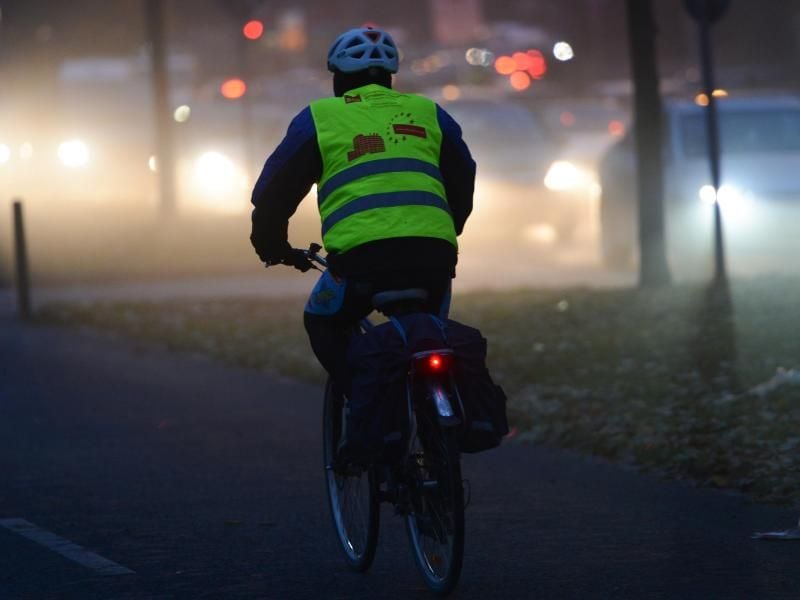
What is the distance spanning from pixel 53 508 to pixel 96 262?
13.2 m

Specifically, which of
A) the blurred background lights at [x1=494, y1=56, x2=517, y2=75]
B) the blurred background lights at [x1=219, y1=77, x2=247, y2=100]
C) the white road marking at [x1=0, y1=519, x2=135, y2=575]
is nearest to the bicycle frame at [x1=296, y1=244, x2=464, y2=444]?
the white road marking at [x1=0, y1=519, x2=135, y2=575]

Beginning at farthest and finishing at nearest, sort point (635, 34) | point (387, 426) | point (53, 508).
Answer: point (635, 34), point (53, 508), point (387, 426)

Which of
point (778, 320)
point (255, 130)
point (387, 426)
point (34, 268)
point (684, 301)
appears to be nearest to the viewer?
point (387, 426)

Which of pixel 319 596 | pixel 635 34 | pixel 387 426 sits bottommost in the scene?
pixel 319 596

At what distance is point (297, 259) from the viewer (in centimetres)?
659

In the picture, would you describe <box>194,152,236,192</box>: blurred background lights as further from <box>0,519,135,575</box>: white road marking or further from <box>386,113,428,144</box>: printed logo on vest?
<box>386,113,428,144</box>: printed logo on vest

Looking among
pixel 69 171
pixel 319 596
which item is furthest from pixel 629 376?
pixel 69 171

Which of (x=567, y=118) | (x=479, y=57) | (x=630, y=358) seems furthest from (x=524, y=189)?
(x=479, y=57)

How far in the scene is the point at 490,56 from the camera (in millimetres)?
66312

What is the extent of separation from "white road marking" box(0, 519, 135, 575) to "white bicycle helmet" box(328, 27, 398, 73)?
1.88 metres

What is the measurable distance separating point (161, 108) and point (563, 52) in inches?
1672

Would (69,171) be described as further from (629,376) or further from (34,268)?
(629,376)

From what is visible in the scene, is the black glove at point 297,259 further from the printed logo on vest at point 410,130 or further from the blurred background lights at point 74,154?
the blurred background lights at point 74,154

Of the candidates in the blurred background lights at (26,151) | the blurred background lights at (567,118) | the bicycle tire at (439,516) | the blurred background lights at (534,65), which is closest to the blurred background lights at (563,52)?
the blurred background lights at (534,65)
